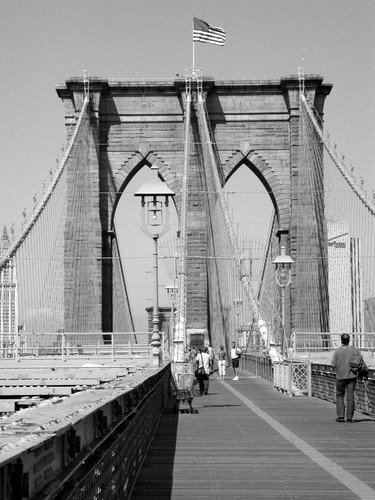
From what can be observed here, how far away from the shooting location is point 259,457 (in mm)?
11258

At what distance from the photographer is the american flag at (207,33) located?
65312 millimetres

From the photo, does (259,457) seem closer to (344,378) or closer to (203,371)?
(344,378)

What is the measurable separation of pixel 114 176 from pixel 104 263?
482 centimetres

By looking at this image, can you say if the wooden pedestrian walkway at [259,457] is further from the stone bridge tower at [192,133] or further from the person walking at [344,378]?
the stone bridge tower at [192,133]

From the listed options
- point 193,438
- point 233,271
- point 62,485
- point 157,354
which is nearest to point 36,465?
point 62,485

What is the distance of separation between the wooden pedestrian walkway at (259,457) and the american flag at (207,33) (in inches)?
1872

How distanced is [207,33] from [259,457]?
56.0 metres

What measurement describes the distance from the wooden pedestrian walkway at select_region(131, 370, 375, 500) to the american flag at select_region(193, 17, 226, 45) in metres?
47.5

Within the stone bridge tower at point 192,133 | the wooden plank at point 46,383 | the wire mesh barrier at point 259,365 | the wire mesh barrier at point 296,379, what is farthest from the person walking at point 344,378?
the stone bridge tower at point 192,133

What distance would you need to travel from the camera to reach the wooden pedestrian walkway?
871 centimetres

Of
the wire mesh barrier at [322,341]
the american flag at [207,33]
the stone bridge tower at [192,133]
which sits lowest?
the wire mesh barrier at [322,341]

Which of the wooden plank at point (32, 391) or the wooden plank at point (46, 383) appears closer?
the wooden plank at point (32, 391)

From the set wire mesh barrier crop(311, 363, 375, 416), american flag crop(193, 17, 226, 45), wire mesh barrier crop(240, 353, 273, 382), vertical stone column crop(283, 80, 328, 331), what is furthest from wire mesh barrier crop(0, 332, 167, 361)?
american flag crop(193, 17, 226, 45)

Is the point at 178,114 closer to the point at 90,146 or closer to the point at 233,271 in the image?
the point at 90,146
